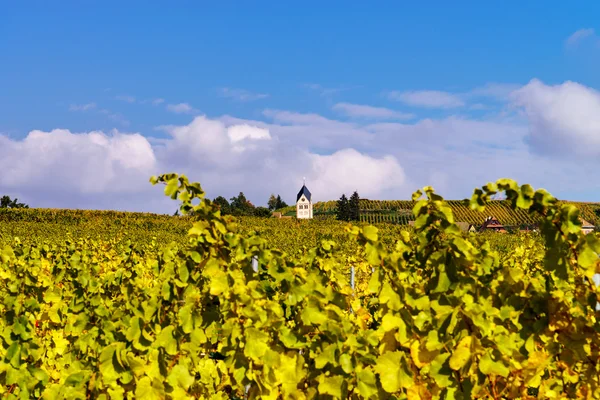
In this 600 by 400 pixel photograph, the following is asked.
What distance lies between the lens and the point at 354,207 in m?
92.3

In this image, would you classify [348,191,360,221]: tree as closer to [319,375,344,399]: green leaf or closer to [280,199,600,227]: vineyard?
[280,199,600,227]: vineyard

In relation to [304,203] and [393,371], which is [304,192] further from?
[393,371]

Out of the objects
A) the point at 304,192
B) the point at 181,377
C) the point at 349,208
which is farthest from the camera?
the point at 304,192

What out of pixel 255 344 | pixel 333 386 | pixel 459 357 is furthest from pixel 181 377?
pixel 459 357

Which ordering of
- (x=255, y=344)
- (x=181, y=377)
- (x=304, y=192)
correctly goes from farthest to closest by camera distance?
1. (x=304, y=192)
2. (x=181, y=377)
3. (x=255, y=344)

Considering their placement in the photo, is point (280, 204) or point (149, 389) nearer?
point (149, 389)

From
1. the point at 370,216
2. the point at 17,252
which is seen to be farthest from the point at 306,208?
the point at 17,252

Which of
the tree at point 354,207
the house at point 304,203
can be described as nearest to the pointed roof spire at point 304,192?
the house at point 304,203

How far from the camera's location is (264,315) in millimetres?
3072

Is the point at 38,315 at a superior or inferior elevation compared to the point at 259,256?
inferior

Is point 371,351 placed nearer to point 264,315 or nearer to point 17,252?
point 264,315

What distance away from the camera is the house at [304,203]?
107938 millimetres

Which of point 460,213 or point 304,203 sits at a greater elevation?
point 304,203

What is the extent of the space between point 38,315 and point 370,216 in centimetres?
8735
